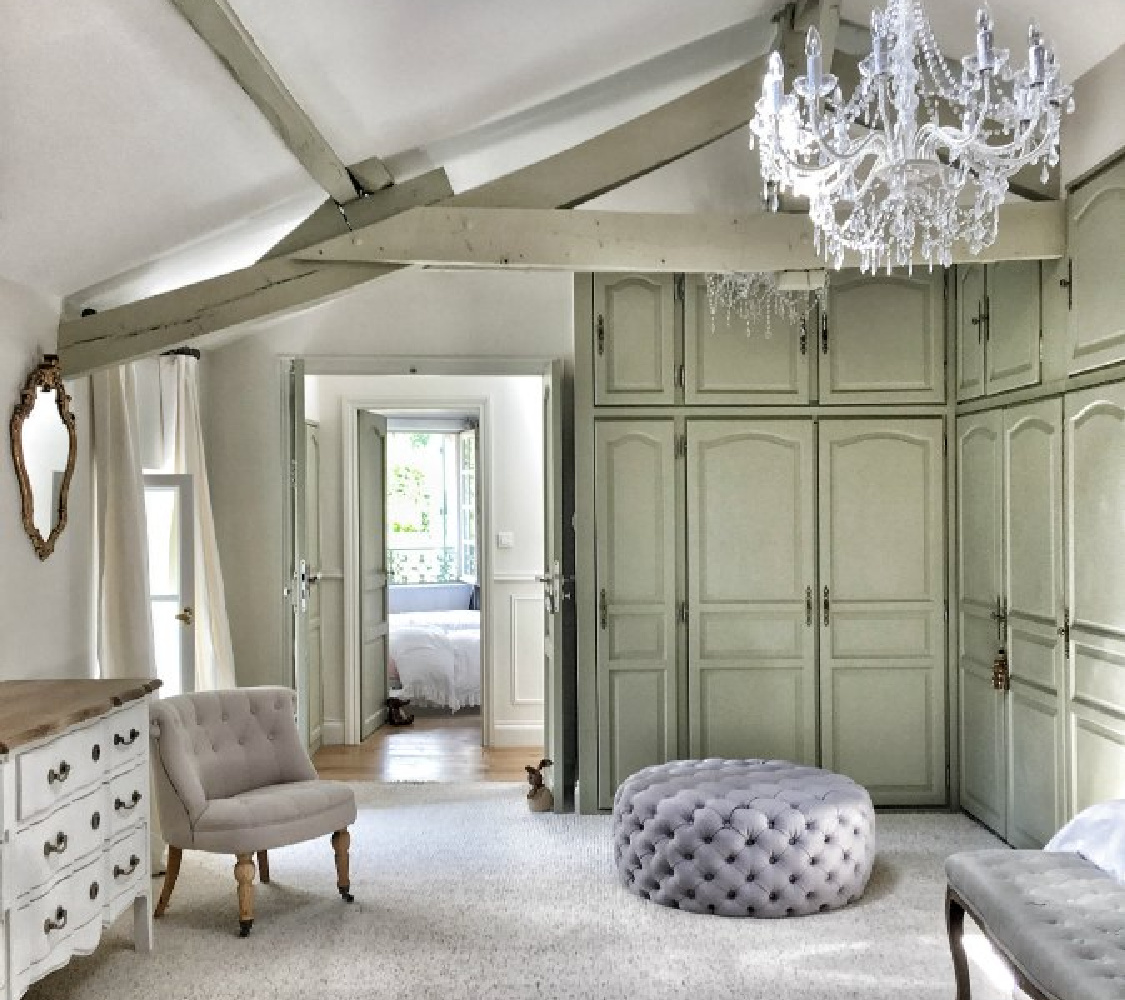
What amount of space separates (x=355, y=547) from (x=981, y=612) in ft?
11.3

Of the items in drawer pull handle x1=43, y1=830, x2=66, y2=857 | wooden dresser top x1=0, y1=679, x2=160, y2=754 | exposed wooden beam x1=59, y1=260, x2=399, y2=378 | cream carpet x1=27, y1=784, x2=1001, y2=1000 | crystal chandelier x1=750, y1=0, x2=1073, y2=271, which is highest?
crystal chandelier x1=750, y1=0, x2=1073, y2=271

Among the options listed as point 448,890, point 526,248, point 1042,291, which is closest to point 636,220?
point 526,248

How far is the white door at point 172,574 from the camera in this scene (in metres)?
4.61

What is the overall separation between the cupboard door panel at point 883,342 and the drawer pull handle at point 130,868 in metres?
3.30

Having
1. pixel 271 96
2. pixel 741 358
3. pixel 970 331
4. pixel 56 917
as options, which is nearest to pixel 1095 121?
pixel 970 331

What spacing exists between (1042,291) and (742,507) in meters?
1.53

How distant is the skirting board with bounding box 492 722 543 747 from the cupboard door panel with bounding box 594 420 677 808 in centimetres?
152

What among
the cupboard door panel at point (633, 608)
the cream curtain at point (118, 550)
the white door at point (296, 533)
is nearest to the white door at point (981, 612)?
the cupboard door panel at point (633, 608)

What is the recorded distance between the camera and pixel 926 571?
501cm

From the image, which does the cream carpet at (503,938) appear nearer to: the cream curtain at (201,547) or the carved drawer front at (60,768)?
the carved drawer front at (60,768)

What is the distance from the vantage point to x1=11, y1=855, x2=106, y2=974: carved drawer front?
2.59 meters

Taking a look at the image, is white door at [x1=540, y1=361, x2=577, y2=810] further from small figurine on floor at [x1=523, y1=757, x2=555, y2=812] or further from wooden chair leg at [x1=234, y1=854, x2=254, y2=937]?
wooden chair leg at [x1=234, y1=854, x2=254, y2=937]

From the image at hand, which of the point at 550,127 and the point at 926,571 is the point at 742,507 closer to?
the point at 926,571

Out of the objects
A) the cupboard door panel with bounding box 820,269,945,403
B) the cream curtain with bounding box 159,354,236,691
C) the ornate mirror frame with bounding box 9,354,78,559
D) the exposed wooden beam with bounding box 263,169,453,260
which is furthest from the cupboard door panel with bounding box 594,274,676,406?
the ornate mirror frame with bounding box 9,354,78,559
